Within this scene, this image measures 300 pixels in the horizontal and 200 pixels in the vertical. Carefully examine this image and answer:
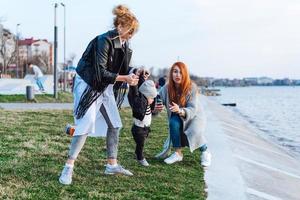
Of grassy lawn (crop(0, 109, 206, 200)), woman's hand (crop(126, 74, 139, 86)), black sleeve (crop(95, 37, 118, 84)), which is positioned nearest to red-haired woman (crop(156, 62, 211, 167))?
grassy lawn (crop(0, 109, 206, 200))

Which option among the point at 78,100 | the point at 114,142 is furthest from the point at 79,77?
the point at 114,142

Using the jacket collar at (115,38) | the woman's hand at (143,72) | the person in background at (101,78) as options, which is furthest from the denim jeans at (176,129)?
the jacket collar at (115,38)

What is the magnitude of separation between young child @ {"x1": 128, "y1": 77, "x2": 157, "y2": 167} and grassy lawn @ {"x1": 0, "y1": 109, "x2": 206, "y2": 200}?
13.3 inches

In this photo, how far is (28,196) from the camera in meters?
5.01

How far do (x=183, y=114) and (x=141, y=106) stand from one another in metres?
0.69

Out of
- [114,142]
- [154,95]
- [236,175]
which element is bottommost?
[236,175]

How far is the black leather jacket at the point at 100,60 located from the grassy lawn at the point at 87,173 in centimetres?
117

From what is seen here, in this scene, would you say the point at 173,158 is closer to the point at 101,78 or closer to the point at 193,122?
the point at 193,122

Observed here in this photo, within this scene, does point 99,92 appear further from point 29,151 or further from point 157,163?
point 29,151

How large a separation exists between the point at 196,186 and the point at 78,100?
1770mm

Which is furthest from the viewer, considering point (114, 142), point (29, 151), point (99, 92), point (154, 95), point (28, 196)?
point (29, 151)

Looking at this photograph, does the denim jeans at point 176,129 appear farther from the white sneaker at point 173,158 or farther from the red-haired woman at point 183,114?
the white sneaker at point 173,158

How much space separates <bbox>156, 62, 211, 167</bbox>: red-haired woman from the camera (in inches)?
288

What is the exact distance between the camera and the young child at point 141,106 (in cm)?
697
